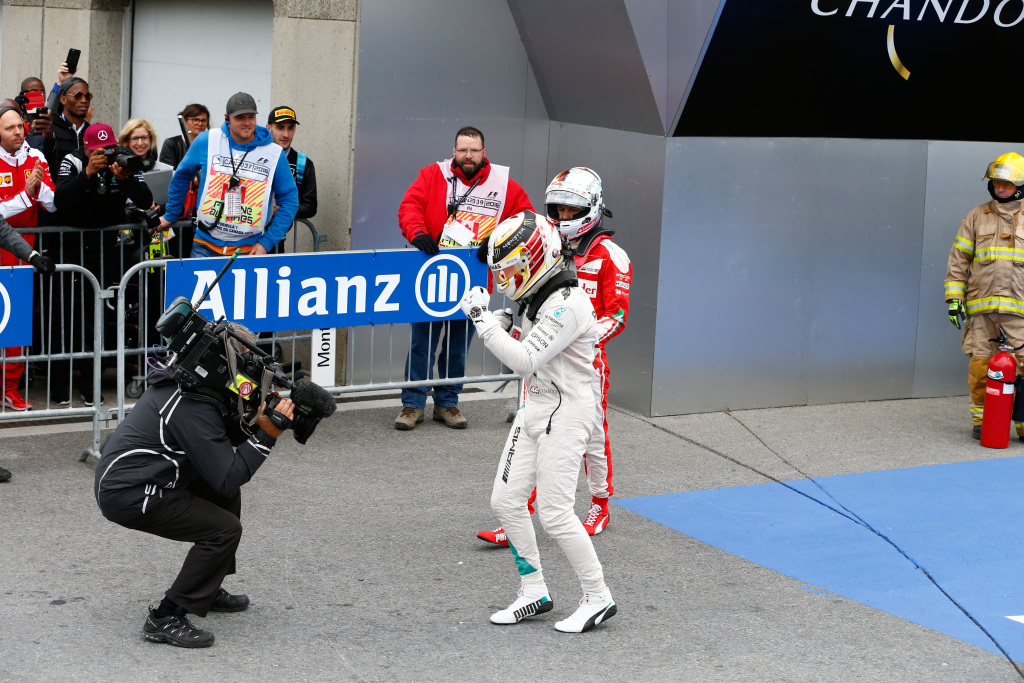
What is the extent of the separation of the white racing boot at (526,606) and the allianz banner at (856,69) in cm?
458

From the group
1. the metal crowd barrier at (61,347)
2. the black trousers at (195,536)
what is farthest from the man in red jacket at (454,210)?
the black trousers at (195,536)

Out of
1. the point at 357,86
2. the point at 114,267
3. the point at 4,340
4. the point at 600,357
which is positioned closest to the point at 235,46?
the point at 357,86

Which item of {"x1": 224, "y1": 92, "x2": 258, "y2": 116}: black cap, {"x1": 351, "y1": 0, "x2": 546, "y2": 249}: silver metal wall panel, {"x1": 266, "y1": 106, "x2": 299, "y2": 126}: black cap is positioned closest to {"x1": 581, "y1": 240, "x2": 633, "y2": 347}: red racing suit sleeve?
{"x1": 224, "y1": 92, "x2": 258, "y2": 116}: black cap

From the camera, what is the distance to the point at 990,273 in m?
9.28

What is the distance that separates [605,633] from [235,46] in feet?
24.1

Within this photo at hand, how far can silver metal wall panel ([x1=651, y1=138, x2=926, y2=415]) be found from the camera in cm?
952

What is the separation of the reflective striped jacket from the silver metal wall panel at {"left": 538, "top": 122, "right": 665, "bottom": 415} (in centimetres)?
229

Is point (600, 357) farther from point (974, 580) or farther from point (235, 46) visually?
point (235, 46)

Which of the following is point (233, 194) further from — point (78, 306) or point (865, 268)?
point (865, 268)

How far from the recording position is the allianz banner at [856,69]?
29.3 feet

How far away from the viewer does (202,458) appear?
5.16 m

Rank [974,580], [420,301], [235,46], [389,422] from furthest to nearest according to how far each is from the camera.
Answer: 1. [235,46]
2. [389,422]
3. [420,301]
4. [974,580]

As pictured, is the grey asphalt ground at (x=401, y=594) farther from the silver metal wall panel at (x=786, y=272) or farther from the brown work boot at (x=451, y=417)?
→ the silver metal wall panel at (x=786, y=272)

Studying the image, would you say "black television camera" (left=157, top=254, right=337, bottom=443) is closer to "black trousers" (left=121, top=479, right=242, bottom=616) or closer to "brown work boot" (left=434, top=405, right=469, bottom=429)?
"black trousers" (left=121, top=479, right=242, bottom=616)
